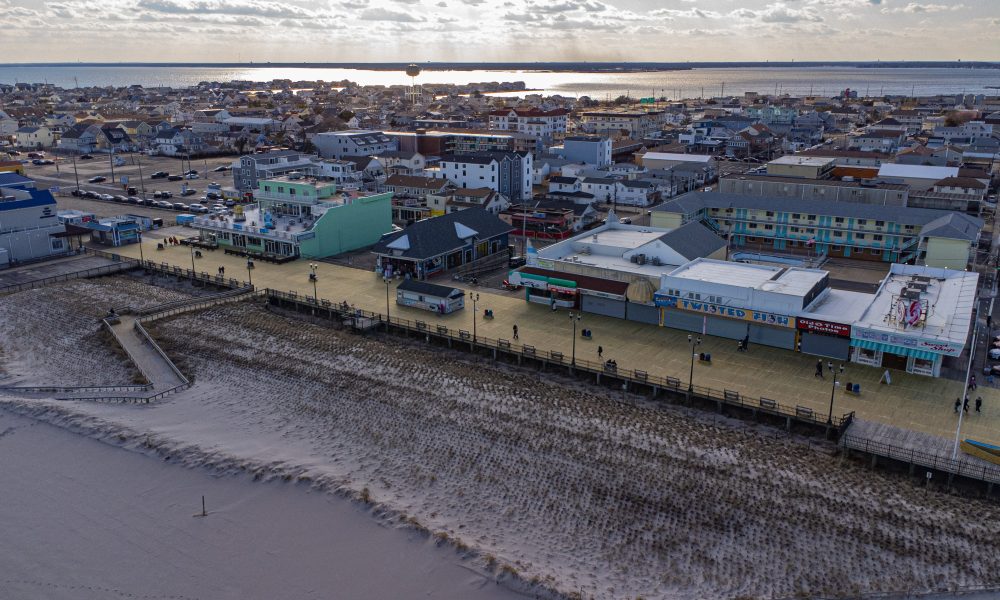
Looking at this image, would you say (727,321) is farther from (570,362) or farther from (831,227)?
(831,227)

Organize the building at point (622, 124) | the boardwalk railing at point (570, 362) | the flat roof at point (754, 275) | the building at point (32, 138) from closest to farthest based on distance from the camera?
1. the boardwalk railing at point (570, 362)
2. the flat roof at point (754, 275)
3. the building at point (32, 138)
4. the building at point (622, 124)

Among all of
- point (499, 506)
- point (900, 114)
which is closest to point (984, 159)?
point (900, 114)

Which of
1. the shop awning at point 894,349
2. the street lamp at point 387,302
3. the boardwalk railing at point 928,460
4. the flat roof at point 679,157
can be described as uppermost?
the flat roof at point 679,157

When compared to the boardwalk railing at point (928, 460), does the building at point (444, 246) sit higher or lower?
higher

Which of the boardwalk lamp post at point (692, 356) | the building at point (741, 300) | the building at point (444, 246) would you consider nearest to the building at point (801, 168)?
the building at point (444, 246)

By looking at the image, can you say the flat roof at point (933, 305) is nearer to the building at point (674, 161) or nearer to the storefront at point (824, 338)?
the storefront at point (824, 338)

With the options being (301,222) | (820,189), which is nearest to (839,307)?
(820,189)
